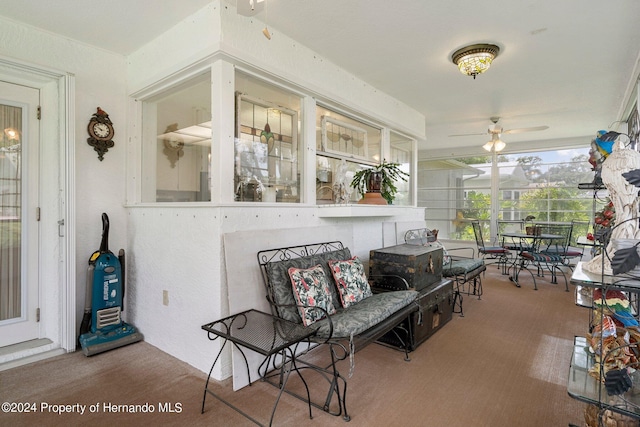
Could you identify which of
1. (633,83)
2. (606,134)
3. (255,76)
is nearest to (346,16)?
(255,76)

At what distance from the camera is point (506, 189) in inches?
271

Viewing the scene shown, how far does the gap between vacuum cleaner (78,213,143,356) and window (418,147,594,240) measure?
6602mm

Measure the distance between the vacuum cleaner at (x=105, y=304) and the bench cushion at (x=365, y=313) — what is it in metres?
1.81

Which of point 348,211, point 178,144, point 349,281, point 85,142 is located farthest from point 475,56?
point 85,142

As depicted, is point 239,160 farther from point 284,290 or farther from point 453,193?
point 453,193

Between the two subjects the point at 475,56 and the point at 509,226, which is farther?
the point at 509,226

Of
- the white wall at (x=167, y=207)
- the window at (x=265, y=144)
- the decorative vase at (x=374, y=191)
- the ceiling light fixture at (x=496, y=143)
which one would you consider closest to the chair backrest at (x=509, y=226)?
the ceiling light fixture at (x=496, y=143)

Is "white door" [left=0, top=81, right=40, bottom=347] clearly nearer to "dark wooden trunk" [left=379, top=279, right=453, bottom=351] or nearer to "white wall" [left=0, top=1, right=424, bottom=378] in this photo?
"white wall" [left=0, top=1, right=424, bottom=378]

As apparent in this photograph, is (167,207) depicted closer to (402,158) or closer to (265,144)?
(265,144)

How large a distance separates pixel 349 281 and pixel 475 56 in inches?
86.3

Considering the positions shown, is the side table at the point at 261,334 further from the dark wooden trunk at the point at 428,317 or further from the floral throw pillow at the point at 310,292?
the dark wooden trunk at the point at 428,317

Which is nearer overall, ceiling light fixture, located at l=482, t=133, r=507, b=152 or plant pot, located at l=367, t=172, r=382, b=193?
plant pot, located at l=367, t=172, r=382, b=193

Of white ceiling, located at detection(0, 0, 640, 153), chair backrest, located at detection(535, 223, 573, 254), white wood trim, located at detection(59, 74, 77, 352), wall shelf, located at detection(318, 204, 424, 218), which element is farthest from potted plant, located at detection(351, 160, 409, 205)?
chair backrest, located at detection(535, 223, 573, 254)

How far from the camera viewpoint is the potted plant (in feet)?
11.0
